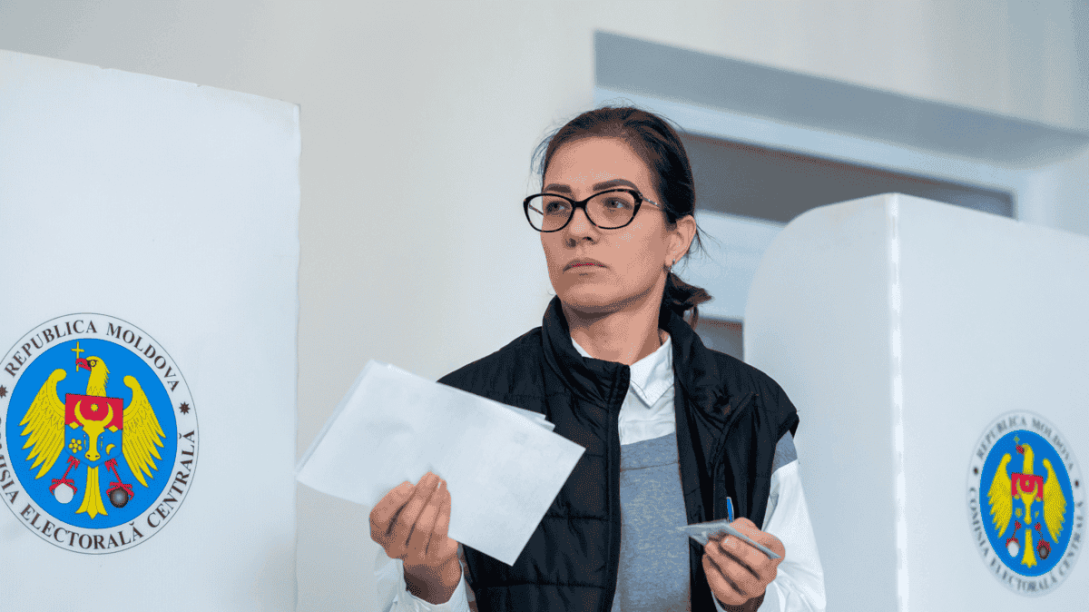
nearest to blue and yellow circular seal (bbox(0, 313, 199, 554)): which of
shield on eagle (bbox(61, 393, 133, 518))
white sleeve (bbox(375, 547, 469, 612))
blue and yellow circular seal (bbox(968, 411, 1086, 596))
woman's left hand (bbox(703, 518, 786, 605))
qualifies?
shield on eagle (bbox(61, 393, 133, 518))

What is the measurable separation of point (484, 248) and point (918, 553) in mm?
915

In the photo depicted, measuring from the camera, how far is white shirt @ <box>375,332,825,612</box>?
3.34 ft

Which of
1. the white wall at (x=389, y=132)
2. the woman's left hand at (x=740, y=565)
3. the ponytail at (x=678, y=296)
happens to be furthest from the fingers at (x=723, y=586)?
the white wall at (x=389, y=132)

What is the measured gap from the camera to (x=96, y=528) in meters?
0.95

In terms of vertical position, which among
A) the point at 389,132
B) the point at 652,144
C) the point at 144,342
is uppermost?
the point at 389,132

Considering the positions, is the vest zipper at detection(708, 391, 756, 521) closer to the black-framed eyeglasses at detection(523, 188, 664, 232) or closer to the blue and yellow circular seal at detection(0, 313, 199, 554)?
the black-framed eyeglasses at detection(523, 188, 664, 232)

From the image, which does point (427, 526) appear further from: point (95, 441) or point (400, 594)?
point (95, 441)

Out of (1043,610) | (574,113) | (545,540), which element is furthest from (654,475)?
(574,113)

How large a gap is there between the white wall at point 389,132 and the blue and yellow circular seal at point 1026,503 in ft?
2.71

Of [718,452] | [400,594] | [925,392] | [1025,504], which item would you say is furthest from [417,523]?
[1025,504]

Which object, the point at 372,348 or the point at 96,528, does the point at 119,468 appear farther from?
the point at 372,348

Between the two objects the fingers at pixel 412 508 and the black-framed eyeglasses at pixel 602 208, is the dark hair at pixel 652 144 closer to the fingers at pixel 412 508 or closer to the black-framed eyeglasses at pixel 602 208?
→ the black-framed eyeglasses at pixel 602 208

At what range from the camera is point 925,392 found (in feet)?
4.34

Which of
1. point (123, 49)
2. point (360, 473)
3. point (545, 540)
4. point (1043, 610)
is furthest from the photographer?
point (123, 49)
